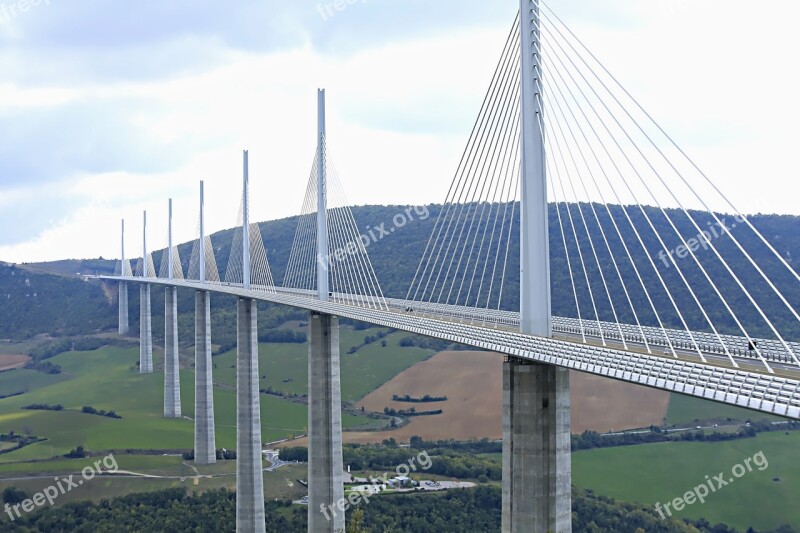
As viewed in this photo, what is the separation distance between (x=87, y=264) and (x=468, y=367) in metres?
117

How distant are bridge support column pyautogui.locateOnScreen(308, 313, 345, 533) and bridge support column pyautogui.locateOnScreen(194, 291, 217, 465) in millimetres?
20686

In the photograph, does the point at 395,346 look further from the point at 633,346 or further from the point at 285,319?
the point at 633,346

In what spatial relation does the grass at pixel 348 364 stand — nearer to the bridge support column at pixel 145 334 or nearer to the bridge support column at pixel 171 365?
the bridge support column at pixel 145 334

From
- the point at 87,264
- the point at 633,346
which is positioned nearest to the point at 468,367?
the point at 633,346

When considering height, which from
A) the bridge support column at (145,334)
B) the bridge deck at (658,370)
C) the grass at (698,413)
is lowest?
the grass at (698,413)

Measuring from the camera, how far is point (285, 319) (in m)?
93.2

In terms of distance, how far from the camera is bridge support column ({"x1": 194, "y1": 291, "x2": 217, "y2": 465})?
177 feet

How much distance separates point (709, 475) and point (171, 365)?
4279cm
